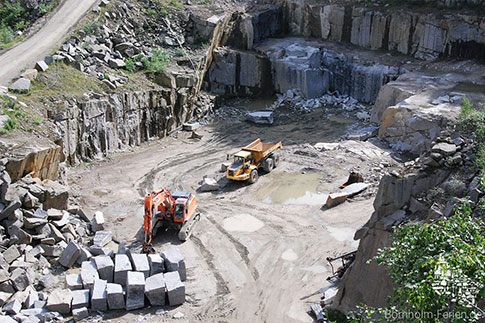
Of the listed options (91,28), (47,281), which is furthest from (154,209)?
(91,28)

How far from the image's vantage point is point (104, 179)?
21594mm

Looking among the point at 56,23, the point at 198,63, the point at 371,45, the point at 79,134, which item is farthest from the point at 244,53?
the point at 79,134

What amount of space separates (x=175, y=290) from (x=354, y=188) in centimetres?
924

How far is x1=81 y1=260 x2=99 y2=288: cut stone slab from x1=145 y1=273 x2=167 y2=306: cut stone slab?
4.80 feet

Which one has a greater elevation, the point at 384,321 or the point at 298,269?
the point at 384,321

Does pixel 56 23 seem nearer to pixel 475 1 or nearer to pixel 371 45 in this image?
pixel 371 45

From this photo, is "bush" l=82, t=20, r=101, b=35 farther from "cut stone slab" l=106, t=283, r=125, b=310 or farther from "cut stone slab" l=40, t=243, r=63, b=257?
"cut stone slab" l=106, t=283, r=125, b=310

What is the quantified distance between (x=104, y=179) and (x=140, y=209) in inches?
131

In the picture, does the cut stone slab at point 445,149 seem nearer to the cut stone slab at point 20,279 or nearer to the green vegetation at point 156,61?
the cut stone slab at point 20,279

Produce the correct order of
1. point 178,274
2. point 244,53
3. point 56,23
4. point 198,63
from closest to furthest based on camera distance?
point 178,274 < point 56,23 < point 198,63 < point 244,53

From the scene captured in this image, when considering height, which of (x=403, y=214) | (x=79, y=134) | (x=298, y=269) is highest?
(x=403, y=214)

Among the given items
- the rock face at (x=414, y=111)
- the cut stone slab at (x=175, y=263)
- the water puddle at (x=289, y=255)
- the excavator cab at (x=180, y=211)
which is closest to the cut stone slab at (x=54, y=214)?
the excavator cab at (x=180, y=211)

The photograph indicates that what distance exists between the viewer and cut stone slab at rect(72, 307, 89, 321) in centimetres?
1277

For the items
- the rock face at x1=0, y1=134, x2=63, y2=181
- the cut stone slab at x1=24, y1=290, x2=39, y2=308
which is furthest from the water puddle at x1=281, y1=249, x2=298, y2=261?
the rock face at x1=0, y1=134, x2=63, y2=181
